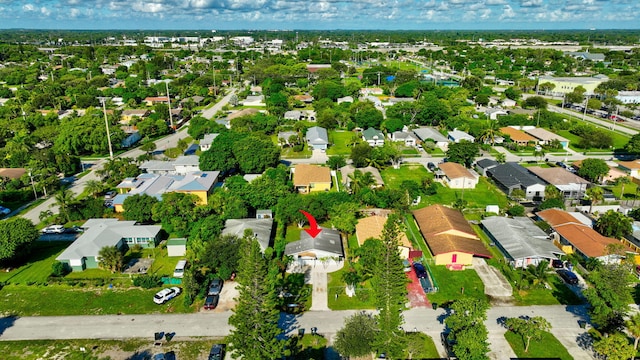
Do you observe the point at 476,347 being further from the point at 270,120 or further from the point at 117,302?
the point at 270,120

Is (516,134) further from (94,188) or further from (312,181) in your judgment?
(94,188)

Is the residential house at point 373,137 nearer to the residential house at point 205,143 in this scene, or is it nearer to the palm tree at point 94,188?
the residential house at point 205,143

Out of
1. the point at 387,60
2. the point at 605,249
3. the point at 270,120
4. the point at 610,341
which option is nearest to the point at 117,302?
the point at 610,341

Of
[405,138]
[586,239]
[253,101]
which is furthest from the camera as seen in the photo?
[253,101]

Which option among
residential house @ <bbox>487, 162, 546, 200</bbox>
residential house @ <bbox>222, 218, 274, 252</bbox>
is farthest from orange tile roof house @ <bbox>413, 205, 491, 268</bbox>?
residential house @ <bbox>222, 218, 274, 252</bbox>

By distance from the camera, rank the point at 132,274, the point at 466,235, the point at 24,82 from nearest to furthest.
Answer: the point at 132,274 < the point at 466,235 < the point at 24,82

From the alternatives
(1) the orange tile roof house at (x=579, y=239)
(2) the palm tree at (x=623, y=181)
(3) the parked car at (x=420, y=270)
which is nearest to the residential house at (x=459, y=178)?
(1) the orange tile roof house at (x=579, y=239)

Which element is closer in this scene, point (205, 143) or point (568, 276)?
point (568, 276)

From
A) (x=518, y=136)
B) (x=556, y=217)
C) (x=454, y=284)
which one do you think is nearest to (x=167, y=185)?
(x=454, y=284)
